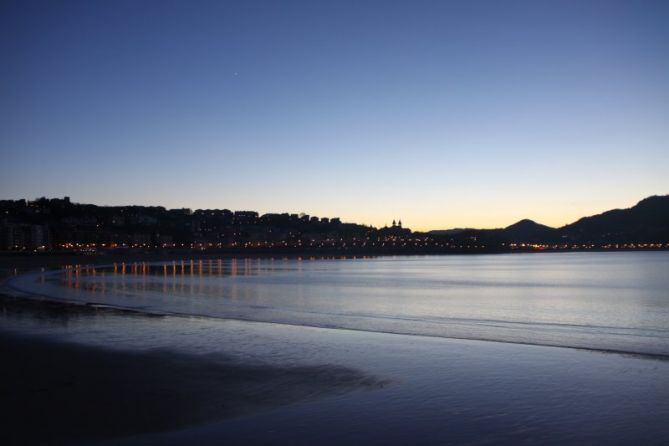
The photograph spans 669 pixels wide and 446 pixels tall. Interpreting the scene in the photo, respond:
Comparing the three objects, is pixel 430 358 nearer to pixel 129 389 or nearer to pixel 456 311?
pixel 129 389

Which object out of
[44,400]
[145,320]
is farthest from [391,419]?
[145,320]

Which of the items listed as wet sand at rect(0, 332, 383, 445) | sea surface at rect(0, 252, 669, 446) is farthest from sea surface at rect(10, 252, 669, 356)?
wet sand at rect(0, 332, 383, 445)

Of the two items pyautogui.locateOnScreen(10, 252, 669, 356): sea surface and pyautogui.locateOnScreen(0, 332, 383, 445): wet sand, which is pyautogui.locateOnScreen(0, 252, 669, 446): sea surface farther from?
pyautogui.locateOnScreen(0, 332, 383, 445): wet sand

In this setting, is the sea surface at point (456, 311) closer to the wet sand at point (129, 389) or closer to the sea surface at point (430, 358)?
the sea surface at point (430, 358)

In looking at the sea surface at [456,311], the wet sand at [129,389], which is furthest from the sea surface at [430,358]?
the wet sand at [129,389]

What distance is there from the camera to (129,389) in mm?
10625

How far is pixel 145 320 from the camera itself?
21453 mm

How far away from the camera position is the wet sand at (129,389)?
8398mm

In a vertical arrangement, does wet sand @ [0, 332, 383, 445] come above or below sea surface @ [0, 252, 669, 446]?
above

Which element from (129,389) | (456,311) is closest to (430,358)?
(129,389)

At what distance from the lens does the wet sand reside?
8398mm

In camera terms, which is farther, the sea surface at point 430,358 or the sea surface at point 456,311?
the sea surface at point 456,311

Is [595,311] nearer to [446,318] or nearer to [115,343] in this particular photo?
[446,318]

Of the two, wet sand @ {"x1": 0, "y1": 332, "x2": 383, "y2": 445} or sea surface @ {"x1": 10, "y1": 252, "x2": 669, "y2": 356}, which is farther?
sea surface @ {"x1": 10, "y1": 252, "x2": 669, "y2": 356}
